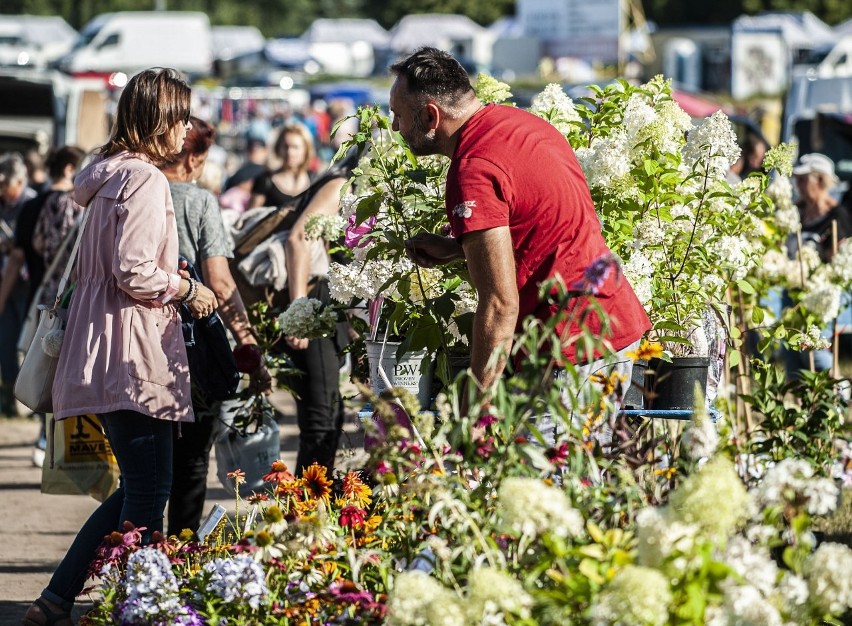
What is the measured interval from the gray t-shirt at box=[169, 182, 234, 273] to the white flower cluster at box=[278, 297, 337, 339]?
473 mm

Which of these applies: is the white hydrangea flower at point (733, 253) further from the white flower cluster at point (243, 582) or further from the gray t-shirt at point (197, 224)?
the white flower cluster at point (243, 582)

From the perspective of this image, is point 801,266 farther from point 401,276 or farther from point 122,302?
point 122,302

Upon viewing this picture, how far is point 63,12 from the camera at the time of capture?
69188 millimetres

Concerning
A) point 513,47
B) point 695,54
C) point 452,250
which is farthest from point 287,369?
point 695,54

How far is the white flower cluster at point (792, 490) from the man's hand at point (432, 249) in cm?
117

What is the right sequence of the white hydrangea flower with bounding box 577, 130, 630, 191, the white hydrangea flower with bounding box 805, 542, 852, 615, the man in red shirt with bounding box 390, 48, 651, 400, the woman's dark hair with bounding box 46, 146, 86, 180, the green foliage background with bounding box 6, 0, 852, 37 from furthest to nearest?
the green foliage background with bounding box 6, 0, 852, 37 → the woman's dark hair with bounding box 46, 146, 86, 180 → the white hydrangea flower with bounding box 577, 130, 630, 191 → the man in red shirt with bounding box 390, 48, 651, 400 → the white hydrangea flower with bounding box 805, 542, 852, 615

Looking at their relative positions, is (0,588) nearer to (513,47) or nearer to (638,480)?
(638,480)

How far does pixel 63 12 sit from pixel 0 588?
2719 inches

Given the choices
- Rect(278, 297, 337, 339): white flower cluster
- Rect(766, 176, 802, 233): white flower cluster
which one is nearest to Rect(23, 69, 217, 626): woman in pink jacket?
Rect(278, 297, 337, 339): white flower cluster

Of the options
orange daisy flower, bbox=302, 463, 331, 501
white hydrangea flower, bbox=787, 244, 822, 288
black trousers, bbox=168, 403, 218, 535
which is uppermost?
white hydrangea flower, bbox=787, 244, 822, 288

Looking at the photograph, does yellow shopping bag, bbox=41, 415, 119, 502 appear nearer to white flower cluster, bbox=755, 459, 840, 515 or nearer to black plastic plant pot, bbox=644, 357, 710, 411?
black plastic plant pot, bbox=644, 357, 710, 411

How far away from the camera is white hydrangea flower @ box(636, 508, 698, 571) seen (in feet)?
7.08

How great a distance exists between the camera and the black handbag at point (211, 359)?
410 centimetres

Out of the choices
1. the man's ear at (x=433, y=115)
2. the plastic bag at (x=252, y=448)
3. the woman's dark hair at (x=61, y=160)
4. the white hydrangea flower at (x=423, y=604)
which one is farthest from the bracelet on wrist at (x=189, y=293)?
the woman's dark hair at (x=61, y=160)
